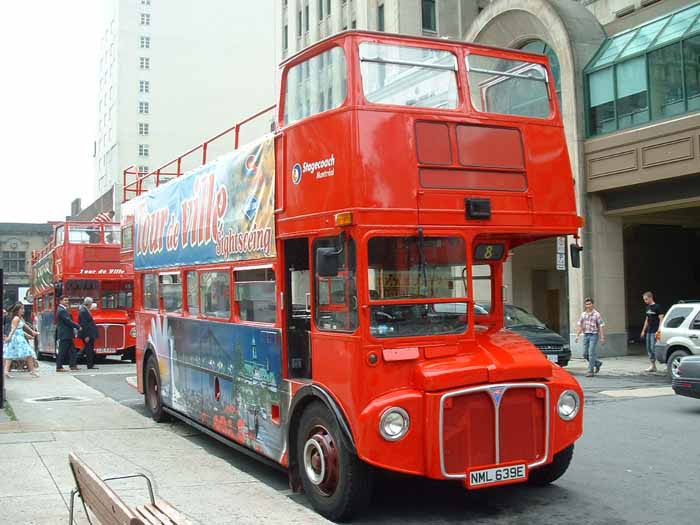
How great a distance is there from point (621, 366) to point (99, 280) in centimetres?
1572

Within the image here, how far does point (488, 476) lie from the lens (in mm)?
6547

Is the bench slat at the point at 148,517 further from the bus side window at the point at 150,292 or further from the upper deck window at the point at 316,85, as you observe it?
the bus side window at the point at 150,292

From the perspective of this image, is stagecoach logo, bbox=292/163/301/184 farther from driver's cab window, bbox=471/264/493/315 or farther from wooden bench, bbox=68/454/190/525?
wooden bench, bbox=68/454/190/525

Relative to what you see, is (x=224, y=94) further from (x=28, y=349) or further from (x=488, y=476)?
(x=488, y=476)

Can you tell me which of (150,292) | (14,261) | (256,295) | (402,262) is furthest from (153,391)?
(14,261)

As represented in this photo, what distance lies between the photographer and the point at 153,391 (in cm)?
1300

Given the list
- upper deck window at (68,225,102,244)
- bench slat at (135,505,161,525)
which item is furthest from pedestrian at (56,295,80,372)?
bench slat at (135,505,161,525)

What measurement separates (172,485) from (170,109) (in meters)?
77.0

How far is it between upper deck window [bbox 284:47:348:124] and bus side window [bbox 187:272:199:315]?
351 cm

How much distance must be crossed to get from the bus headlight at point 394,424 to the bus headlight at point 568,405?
148 centimetres

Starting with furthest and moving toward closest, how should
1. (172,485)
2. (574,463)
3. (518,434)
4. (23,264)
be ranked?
(23,264), (574,463), (172,485), (518,434)

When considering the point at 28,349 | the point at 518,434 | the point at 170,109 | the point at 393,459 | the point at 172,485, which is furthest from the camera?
the point at 170,109

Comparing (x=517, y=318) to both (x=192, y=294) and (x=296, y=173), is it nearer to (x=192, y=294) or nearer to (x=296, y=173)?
(x=192, y=294)

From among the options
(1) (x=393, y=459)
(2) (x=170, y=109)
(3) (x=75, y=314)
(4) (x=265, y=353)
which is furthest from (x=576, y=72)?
(2) (x=170, y=109)
